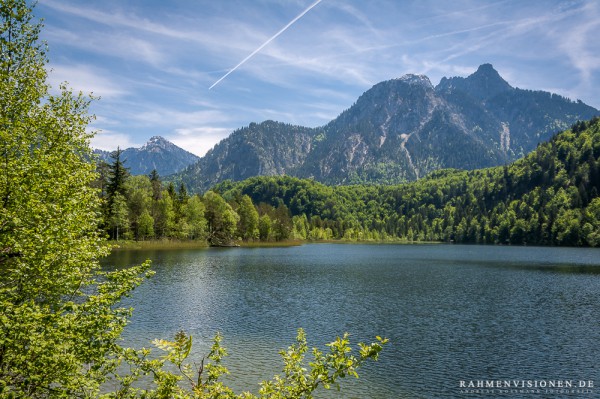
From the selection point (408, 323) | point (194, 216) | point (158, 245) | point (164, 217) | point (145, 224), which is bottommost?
point (158, 245)

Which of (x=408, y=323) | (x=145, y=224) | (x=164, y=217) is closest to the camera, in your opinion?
(x=408, y=323)

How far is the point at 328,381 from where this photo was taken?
452 inches

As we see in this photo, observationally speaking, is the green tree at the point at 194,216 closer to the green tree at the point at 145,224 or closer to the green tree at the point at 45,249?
the green tree at the point at 145,224

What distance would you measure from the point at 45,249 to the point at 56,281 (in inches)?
48.0

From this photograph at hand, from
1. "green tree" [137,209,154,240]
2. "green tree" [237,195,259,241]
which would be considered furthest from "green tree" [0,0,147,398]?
"green tree" [237,195,259,241]

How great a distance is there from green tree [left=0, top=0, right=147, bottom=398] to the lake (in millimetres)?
15991

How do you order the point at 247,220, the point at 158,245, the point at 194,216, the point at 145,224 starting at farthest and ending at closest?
the point at 247,220 < the point at 194,216 < the point at 158,245 < the point at 145,224

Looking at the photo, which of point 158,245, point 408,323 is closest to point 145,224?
point 158,245

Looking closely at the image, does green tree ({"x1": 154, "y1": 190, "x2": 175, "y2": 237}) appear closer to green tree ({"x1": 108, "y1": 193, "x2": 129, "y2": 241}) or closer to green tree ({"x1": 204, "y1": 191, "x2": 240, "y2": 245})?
green tree ({"x1": 108, "y1": 193, "x2": 129, "y2": 241})

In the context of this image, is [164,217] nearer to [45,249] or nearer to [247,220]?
[247,220]

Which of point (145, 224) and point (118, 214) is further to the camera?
point (145, 224)

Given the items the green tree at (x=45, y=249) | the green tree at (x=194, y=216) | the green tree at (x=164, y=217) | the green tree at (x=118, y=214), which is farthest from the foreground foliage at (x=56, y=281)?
the green tree at (x=194, y=216)

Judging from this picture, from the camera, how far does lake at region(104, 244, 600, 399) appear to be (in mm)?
30172

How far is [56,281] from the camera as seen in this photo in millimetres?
14609
